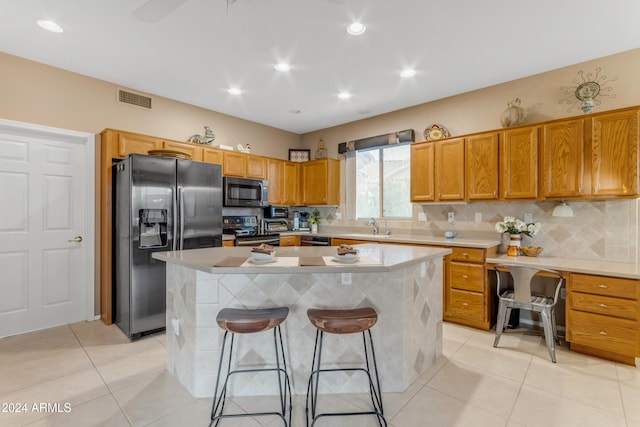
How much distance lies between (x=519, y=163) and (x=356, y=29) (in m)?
2.26

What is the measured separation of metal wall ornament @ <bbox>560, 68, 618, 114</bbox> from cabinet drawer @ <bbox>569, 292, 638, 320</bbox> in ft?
6.04

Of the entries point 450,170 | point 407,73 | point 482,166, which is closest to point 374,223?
point 450,170

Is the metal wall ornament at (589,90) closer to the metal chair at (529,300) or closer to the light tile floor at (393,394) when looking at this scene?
the metal chair at (529,300)

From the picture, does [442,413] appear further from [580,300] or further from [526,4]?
[526,4]

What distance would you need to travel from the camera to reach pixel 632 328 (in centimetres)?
252

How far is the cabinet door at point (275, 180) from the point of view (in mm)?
5277

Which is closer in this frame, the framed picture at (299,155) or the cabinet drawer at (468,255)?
the cabinet drawer at (468,255)

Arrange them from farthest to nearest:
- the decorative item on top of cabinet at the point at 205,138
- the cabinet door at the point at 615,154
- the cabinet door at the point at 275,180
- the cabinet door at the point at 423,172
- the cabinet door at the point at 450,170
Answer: the cabinet door at the point at 275,180 < the decorative item on top of cabinet at the point at 205,138 < the cabinet door at the point at 423,172 < the cabinet door at the point at 450,170 < the cabinet door at the point at 615,154

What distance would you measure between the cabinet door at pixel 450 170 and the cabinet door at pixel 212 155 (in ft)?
10.00

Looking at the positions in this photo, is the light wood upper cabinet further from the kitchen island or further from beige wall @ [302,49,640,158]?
the kitchen island

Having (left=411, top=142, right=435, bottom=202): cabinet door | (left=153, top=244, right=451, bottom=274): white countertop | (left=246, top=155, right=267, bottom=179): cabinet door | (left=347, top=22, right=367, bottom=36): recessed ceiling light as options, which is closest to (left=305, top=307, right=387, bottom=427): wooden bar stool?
(left=153, top=244, right=451, bottom=274): white countertop

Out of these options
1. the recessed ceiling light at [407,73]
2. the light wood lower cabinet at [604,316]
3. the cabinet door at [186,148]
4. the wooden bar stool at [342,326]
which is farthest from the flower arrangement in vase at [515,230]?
the cabinet door at [186,148]

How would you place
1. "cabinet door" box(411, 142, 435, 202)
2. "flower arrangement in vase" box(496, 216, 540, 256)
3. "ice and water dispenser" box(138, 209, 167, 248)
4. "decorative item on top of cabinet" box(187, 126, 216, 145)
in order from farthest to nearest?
"decorative item on top of cabinet" box(187, 126, 216, 145), "cabinet door" box(411, 142, 435, 202), "flower arrangement in vase" box(496, 216, 540, 256), "ice and water dispenser" box(138, 209, 167, 248)

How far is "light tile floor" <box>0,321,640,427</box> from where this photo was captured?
194cm
